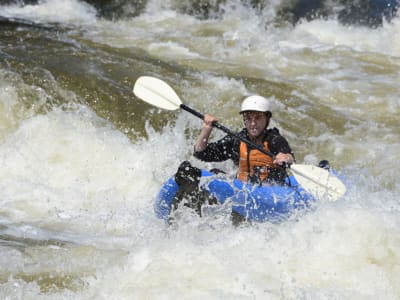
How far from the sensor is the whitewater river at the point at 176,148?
3.54 meters

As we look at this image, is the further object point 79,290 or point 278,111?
point 278,111

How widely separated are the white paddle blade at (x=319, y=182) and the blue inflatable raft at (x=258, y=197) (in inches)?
2.0

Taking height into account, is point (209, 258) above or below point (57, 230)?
above

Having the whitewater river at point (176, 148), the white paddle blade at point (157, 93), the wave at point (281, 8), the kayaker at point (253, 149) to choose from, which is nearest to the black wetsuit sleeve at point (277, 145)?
the kayaker at point (253, 149)

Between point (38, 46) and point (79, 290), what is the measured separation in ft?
16.4

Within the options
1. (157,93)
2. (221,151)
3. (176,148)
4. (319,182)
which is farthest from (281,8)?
(319,182)

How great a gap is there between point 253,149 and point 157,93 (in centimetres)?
97

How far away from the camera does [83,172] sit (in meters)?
5.89

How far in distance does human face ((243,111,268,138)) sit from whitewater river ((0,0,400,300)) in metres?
Answer: 0.59

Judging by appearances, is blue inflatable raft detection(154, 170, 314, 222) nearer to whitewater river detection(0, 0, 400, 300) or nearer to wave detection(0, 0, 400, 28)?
whitewater river detection(0, 0, 400, 300)

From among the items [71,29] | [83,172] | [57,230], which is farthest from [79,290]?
[71,29]

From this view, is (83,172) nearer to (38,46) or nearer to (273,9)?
(38,46)

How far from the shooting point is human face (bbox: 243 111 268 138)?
14.5 feet

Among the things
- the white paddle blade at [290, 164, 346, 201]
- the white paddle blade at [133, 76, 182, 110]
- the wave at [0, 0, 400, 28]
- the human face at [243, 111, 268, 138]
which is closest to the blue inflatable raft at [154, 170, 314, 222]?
the white paddle blade at [290, 164, 346, 201]
